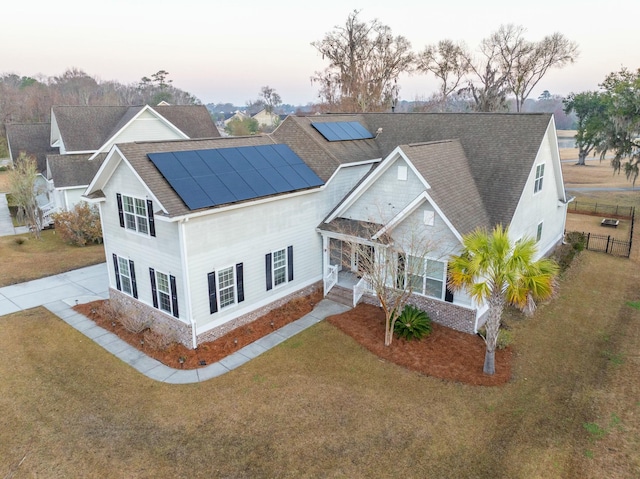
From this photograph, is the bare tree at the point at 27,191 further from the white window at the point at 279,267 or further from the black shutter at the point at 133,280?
the white window at the point at 279,267

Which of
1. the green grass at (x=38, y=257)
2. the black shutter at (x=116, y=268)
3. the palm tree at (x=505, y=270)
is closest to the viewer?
the palm tree at (x=505, y=270)

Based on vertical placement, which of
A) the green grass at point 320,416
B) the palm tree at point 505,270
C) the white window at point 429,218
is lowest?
the green grass at point 320,416

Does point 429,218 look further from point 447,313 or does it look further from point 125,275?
point 125,275

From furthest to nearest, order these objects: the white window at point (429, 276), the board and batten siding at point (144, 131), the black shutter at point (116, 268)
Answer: the board and batten siding at point (144, 131), the black shutter at point (116, 268), the white window at point (429, 276)

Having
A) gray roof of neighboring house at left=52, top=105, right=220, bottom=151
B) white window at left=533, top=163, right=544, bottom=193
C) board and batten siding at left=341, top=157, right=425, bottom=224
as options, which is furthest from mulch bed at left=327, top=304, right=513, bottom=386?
gray roof of neighboring house at left=52, top=105, right=220, bottom=151


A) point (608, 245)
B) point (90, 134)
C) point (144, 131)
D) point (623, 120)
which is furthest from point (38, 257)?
point (623, 120)

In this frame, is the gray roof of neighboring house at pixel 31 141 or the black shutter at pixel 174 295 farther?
the gray roof of neighboring house at pixel 31 141

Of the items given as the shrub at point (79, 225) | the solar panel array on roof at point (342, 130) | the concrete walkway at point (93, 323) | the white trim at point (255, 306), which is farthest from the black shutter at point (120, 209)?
the shrub at point (79, 225)
